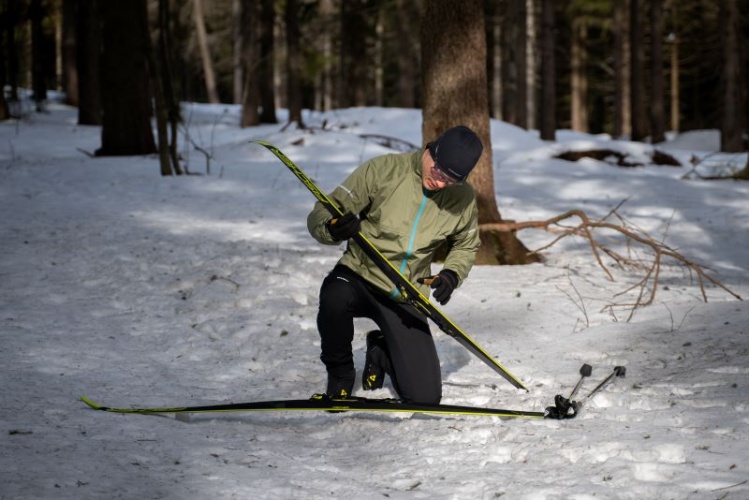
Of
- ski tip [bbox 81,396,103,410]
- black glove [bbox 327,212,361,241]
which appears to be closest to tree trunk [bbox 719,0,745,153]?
black glove [bbox 327,212,361,241]

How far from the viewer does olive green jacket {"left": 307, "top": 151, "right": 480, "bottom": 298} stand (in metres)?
4.57

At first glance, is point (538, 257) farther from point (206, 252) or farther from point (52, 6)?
point (52, 6)

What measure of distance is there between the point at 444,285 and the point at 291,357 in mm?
2033

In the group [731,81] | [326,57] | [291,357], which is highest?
[326,57]

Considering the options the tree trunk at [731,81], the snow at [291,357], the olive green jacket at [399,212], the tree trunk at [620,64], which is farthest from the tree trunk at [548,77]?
the olive green jacket at [399,212]

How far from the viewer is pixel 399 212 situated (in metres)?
4.56

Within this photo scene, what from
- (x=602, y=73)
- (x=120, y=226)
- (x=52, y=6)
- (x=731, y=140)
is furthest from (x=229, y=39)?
(x=120, y=226)

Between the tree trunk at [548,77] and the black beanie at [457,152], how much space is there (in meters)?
17.9

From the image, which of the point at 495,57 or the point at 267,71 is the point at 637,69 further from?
the point at 495,57

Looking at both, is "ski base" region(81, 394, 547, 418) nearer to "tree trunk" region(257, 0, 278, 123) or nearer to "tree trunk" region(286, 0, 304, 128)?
"tree trunk" region(286, 0, 304, 128)

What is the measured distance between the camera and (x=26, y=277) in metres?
7.67

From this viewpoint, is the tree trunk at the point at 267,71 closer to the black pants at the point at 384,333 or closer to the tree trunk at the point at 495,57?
the tree trunk at the point at 495,57

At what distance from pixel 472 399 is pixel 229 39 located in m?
36.7

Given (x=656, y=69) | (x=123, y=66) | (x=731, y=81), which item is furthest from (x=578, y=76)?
(x=123, y=66)
